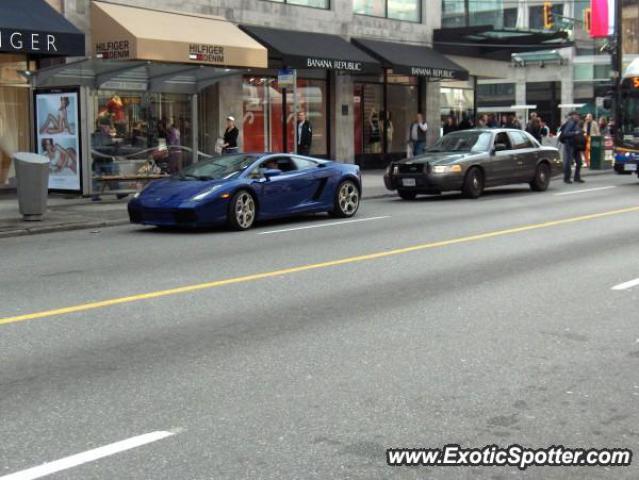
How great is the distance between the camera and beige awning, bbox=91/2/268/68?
2042cm

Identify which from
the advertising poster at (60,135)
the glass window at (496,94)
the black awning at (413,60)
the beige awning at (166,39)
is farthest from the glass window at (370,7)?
the glass window at (496,94)

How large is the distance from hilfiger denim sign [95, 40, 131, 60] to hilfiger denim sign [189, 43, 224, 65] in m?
1.61

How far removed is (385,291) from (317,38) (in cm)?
1960

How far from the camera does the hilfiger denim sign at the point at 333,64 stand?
25047 mm

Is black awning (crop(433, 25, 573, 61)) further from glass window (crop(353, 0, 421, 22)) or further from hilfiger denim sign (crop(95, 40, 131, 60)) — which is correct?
hilfiger denim sign (crop(95, 40, 131, 60))

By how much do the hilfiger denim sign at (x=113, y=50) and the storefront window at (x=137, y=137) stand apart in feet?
3.09

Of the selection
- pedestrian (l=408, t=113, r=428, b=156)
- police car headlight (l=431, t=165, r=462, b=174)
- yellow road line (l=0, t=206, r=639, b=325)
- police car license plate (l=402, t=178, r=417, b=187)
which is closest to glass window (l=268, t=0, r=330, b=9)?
pedestrian (l=408, t=113, r=428, b=156)

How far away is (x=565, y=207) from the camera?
17391 millimetres

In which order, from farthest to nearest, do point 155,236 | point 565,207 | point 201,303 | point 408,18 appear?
point 408,18 → point 565,207 → point 155,236 → point 201,303

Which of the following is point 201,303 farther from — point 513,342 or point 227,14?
point 227,14

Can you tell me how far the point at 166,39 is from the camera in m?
20.8

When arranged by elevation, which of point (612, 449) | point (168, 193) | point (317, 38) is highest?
point (317, 38)

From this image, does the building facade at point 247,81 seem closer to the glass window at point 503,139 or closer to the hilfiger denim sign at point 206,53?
the hilfiger denim sign at point 206,53

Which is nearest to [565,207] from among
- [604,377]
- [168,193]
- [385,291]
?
[168,193]
